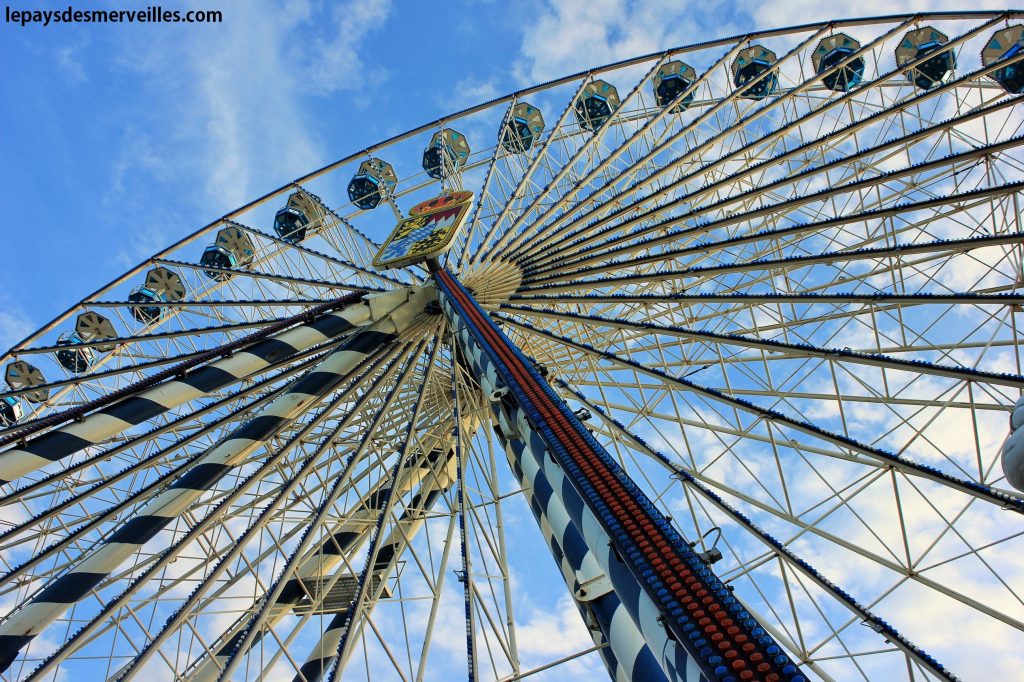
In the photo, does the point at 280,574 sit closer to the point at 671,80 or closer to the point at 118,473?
the point at 118,473

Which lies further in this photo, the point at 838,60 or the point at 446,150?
the point at 446,150

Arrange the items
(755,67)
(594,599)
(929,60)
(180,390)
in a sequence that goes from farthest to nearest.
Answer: (755,67) < (929,60) < (180,390) < (594,599)

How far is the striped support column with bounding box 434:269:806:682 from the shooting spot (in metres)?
6.33

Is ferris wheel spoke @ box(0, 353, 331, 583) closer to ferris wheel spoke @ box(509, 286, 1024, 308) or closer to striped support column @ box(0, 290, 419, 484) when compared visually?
striped support column @ box(0, 290, 419, 484)

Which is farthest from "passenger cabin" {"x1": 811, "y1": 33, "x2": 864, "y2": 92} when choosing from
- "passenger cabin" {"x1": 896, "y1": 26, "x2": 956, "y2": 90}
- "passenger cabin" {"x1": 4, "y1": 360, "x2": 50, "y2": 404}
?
"passenger cabin" {"x1": 4, "y1": 360, "x2": 50, "y2": 404}

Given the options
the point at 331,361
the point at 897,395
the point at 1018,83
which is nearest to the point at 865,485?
the point at 897,395

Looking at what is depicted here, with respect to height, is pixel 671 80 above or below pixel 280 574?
above

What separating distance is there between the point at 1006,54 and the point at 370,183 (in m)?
21.5

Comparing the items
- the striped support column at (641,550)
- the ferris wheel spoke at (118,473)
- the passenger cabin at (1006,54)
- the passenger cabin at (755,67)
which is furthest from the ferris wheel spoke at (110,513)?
the passenger cabin at (1006,54)

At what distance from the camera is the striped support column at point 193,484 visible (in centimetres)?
1090

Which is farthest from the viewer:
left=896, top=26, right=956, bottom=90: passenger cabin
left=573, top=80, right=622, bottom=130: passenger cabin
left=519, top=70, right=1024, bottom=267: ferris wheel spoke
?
left=573, top=80, right=622, bottom=130: passenger cabin

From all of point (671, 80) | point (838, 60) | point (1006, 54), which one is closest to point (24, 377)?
point (671, 80)

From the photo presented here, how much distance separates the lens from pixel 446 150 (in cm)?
2772

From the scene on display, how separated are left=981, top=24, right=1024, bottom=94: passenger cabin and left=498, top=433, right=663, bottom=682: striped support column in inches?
698
